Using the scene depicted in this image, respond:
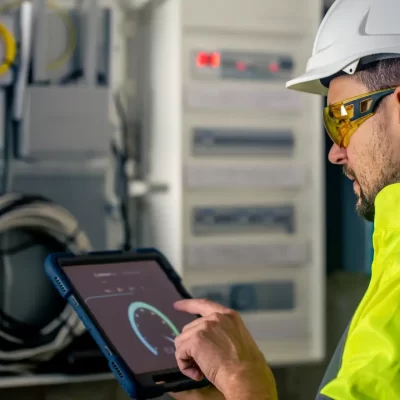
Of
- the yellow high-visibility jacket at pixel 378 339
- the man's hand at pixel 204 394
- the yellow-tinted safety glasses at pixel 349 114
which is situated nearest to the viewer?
the yellow high-visibility jacket at pixel 378 339

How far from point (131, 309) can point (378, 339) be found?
0.56m

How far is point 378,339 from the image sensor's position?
2.82 feet

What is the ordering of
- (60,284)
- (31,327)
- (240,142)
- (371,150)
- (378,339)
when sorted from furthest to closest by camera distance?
(240,142) → (31,327) → (60,284) → (371,150) → (378,339)

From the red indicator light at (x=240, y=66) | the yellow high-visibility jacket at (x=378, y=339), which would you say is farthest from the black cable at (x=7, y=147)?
the yellow high-visibility jacket at (x=378, y=339)

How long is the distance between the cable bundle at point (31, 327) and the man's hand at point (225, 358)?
95cm

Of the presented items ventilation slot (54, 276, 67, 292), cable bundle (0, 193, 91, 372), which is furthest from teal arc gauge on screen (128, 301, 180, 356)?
cable bundle (0, 193, 91, 372)

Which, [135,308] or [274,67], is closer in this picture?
[135,308]

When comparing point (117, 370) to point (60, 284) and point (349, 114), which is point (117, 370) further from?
point (349, 114)

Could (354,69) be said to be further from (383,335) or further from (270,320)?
(270,320)

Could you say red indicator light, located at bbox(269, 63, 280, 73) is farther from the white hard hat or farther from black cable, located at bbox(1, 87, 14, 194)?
the white hard hat

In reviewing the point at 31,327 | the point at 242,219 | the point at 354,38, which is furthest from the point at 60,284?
the point at 242,219

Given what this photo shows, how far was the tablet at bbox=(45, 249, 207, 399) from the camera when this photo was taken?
1.21m

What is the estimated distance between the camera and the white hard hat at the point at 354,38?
1113 millimetres

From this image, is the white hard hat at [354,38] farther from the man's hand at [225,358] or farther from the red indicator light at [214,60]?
the red indicator light at [214,60]
